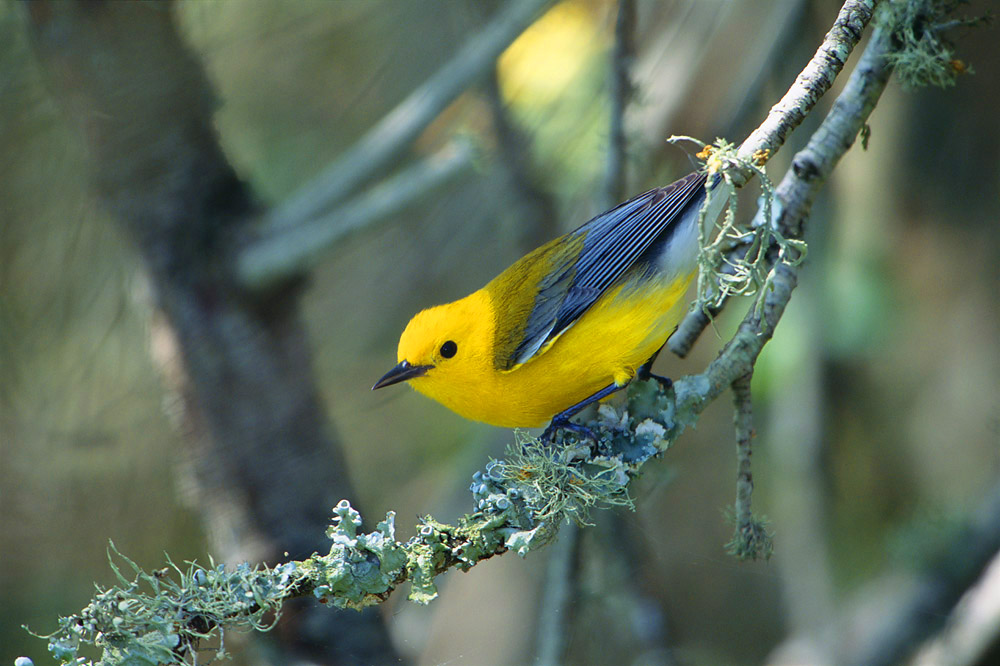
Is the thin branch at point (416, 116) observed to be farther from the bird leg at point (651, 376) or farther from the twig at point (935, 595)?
the twig at point (935, 595)

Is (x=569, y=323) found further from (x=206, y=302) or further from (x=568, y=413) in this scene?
(x=206, y=302)

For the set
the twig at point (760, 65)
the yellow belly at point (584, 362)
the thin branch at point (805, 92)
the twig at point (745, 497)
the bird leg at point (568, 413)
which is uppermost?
the twig at point (760, 65)

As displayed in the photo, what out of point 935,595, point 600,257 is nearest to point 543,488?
point 600,257

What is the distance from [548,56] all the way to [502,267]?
639mm

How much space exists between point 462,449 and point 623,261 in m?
1.41

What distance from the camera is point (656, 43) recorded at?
1882 millimetres

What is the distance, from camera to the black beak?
1.31 metres

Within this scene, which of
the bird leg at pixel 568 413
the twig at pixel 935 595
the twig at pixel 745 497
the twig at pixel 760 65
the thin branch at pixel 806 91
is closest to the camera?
the thin branch at pixel 806 91

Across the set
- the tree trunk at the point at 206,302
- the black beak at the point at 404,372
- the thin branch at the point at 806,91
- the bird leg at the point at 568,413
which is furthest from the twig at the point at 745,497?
the tree trunk at the point at 206,302

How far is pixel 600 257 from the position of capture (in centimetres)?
133

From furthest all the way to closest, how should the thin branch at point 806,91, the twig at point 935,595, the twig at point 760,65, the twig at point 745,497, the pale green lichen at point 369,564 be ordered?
the twig at point 935,595 < the twig at point 760,65 < the twig at point 745,497 < the thin branch at point 806,91 < the pale green lichen at point 369,564

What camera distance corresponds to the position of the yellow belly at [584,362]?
123cm

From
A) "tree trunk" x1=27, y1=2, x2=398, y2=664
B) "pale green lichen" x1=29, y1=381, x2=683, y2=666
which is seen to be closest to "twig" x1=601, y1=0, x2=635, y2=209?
"pale green lichen" x1=29, y1=381, x2=683, y2=666

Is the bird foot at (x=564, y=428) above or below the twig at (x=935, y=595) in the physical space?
above
